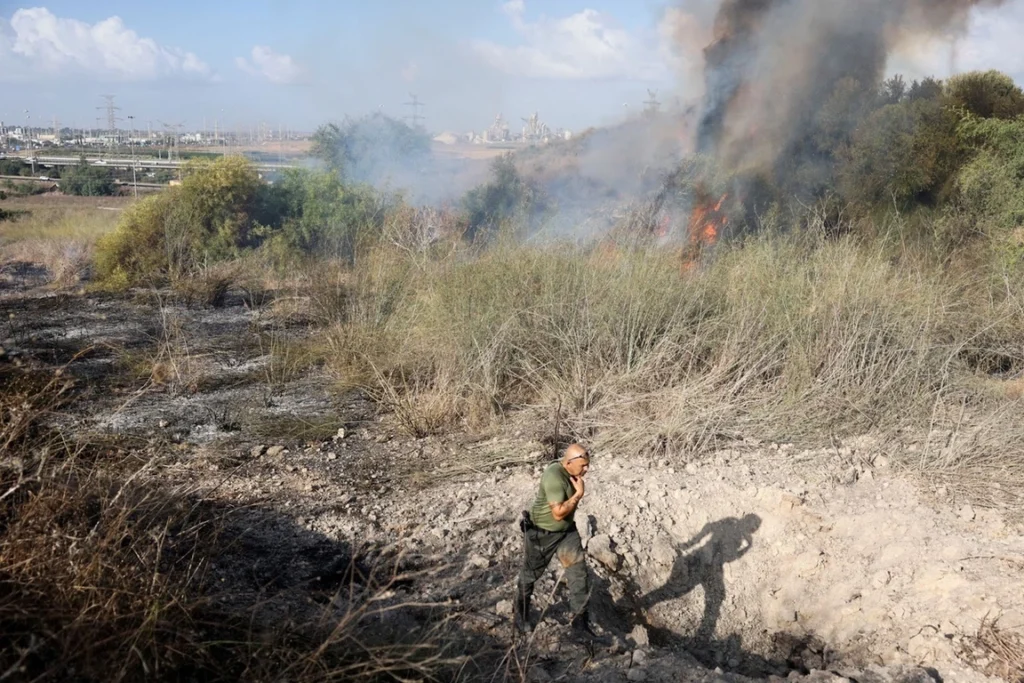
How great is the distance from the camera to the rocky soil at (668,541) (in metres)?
4.07

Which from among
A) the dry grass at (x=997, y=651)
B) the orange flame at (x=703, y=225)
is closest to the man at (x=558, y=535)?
the dry grass at (x=997, y=651)

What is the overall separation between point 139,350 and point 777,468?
698 centimetres

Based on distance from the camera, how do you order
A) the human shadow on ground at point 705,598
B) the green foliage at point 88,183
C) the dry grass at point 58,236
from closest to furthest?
the human shadow on ground at point 705,598 → the dry grass at point 58,236 → the green foliage at point 88,183

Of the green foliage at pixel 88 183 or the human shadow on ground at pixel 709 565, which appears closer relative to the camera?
the human shadow on ground at pixel 709 565

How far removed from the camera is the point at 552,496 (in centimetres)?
377

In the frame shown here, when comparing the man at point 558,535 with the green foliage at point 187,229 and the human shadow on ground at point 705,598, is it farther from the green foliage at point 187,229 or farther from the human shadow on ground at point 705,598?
the green foliage at point 187,229

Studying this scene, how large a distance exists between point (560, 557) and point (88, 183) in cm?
3055

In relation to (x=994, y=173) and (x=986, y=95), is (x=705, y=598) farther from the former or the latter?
(x=986, y=95)

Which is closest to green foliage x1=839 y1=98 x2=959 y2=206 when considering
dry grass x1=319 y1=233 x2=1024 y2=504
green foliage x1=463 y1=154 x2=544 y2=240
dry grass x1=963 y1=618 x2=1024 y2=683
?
dry grass x1=319 y1=233 x2=1024 y2=504

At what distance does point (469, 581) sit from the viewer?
4336mm

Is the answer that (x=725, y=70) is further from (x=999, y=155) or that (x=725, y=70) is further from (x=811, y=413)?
(x=811, y=413)

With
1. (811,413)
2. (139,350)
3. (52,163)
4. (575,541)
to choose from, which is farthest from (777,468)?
(52,163)

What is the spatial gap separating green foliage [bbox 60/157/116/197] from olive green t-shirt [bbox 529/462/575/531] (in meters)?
30.2

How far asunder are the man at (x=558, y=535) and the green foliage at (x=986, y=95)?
38.1 feet
